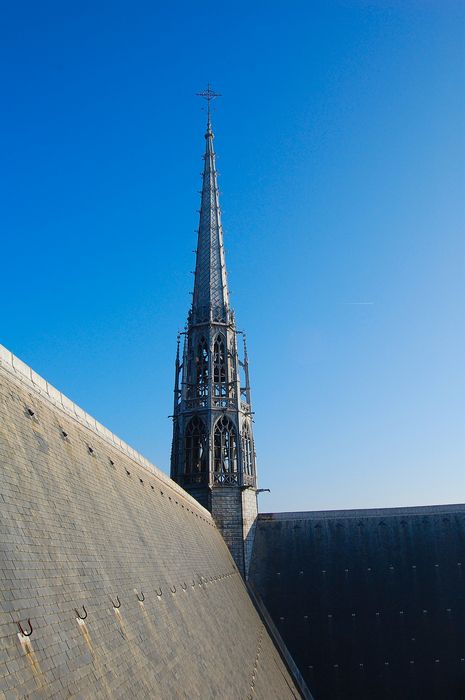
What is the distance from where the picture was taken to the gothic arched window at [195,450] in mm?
38594

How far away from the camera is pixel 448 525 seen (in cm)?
3712

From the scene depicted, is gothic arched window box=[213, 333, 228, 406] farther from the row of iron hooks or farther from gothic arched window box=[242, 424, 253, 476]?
the row of iron hooks

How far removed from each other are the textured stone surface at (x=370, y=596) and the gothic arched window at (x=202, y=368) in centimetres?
1020

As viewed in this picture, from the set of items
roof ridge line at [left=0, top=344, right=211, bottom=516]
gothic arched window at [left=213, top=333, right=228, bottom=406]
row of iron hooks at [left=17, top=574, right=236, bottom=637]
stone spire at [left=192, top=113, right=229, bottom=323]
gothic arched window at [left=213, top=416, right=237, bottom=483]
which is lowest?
row of iron hooks at [left=17, top=574, right=236, bottom=637]

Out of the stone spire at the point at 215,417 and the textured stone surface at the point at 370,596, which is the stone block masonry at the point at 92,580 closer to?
the textured stone surface at the point at 370,596

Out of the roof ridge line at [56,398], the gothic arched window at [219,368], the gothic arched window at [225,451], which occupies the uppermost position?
the gothic arched window at [219,368]

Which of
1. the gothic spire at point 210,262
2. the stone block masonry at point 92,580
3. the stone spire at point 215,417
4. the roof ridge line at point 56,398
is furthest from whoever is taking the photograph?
the gothic spire at point 210,262

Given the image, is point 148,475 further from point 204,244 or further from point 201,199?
point 201,199

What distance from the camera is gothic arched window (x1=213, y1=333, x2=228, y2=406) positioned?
40684 millimetres

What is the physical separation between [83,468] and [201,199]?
37952 millimetres

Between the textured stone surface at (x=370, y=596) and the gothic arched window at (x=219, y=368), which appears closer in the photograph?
the textured stone surface at (x=370, y=596)

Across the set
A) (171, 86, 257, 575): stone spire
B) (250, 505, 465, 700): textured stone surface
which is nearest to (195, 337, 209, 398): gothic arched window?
(171, 86, 257, 575): stone spire

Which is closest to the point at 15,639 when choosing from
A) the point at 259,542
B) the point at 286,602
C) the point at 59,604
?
the point at 59,604

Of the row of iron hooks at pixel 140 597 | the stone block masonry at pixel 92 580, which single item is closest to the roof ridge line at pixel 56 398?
the stone block masonry at pixel 92 580
